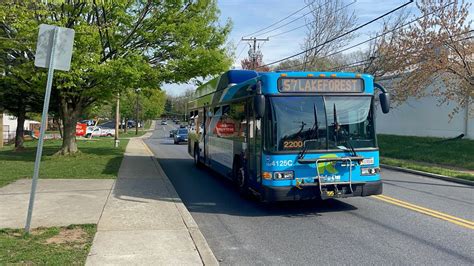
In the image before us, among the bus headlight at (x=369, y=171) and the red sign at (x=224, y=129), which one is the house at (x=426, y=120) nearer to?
the red sign at (x=224, y=129)

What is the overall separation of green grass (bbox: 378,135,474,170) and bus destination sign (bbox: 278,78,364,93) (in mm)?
11643

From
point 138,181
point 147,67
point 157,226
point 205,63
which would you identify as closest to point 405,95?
point 205,63

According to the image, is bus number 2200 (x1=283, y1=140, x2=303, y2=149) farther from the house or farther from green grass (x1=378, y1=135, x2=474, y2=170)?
the house

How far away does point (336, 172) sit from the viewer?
8.55 m

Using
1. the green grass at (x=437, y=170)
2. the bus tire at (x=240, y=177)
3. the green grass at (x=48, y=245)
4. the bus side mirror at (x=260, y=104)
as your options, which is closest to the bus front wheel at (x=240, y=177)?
the bus tire at (x=240, y=177)

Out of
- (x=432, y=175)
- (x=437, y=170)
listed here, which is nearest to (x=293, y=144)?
(x=432, y=175)

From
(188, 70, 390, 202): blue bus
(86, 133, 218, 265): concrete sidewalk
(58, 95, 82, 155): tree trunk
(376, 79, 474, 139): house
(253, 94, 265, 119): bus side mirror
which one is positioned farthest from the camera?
(376, 79, 474, 139): house

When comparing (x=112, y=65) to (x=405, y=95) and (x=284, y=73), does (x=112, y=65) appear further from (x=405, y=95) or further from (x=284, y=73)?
(x=405, y=95)

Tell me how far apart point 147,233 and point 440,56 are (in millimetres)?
19723

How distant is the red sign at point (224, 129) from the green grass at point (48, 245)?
5.00m

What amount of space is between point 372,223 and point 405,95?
20090mm

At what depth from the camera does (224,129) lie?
12258 millimetres

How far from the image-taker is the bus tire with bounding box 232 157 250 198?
33.1ft

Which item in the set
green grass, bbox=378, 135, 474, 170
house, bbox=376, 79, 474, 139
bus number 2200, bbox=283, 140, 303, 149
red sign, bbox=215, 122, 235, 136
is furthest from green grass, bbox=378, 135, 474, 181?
bus number 2200, bbox=283, 140, 303, 149
